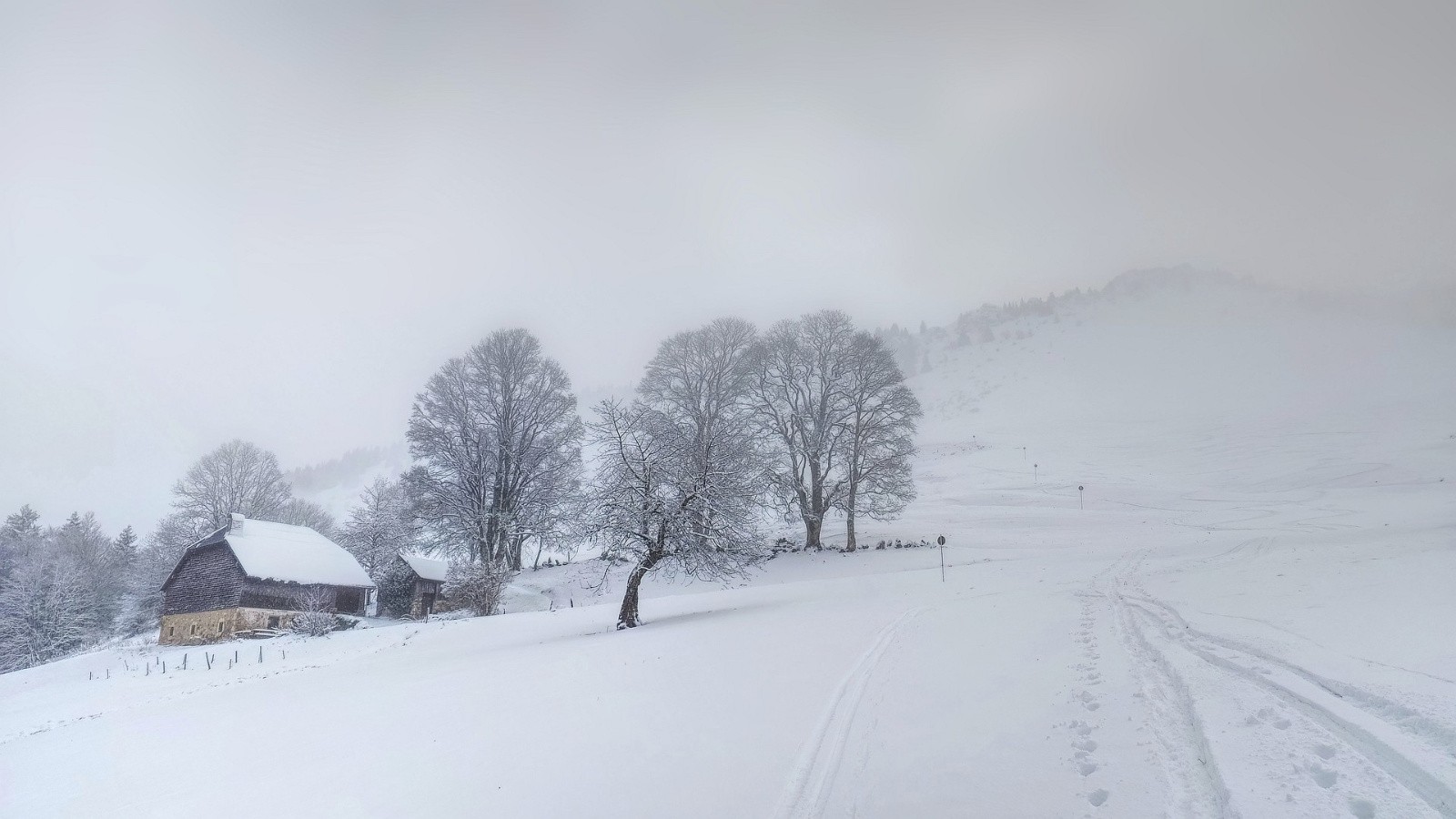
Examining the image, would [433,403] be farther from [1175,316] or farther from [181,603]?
[1175,316]

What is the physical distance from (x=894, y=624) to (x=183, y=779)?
11632 mm

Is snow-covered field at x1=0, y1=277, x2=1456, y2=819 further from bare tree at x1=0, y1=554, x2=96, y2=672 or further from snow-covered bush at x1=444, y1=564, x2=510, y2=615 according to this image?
bare tree at x1=0, y1=554, x2=96, y2=672

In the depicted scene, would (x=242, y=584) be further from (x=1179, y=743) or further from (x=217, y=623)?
(x=1179, y=743)

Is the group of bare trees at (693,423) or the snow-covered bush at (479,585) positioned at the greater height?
the group of bare trees at (693,423)

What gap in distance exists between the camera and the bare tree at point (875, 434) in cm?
3052

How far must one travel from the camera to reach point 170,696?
14.5 metres

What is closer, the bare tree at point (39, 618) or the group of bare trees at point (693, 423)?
the group of bare trees at point (693, 423)

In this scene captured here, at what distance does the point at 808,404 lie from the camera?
3244 centimetres

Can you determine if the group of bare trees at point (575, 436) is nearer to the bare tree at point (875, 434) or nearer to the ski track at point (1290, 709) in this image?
the bare tree at point (875, 434)

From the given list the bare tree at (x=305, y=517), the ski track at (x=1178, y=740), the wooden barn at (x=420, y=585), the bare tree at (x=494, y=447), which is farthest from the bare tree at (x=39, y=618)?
the ski track at (x=1178, y=740)

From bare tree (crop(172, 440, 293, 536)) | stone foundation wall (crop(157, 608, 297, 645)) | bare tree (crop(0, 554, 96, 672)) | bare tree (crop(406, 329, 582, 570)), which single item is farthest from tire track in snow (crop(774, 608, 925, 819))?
bare tree (crop(172, 440, 293, 536))

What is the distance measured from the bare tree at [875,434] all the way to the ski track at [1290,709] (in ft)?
68.4

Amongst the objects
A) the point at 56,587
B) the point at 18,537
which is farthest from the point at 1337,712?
the point at 18,537

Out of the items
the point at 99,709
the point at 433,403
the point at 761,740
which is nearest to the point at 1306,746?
the point at 761,740
